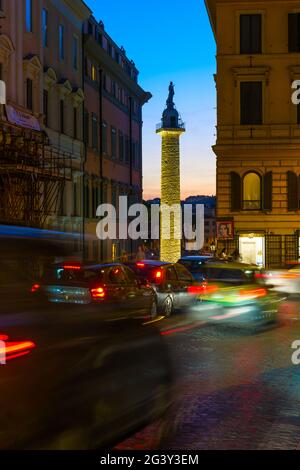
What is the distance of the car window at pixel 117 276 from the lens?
14.5m

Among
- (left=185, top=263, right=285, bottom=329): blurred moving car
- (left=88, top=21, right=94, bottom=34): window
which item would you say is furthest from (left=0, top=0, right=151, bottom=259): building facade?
(left=185, top=263, right=285, bottom=329): blurred moving car

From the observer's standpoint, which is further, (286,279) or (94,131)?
(94,131)

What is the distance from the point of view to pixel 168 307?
19734 mm

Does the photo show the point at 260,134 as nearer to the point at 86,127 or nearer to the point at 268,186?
the point at 268,186

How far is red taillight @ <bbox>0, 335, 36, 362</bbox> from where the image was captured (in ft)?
20.6

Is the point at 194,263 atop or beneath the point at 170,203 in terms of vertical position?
beneath

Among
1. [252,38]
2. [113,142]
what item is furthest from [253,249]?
[113,142]

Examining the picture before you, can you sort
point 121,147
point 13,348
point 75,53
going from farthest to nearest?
point 121,147
point 75,53
point 13,348

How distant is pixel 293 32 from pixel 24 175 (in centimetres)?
1928

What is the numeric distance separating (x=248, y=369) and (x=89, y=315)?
4393 millimetres

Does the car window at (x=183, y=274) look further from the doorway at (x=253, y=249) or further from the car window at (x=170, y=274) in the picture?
the doorway at (x=253, y=249)

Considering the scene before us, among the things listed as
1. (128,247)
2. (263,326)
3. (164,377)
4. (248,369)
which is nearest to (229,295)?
(263,326)

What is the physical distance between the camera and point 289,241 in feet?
128
